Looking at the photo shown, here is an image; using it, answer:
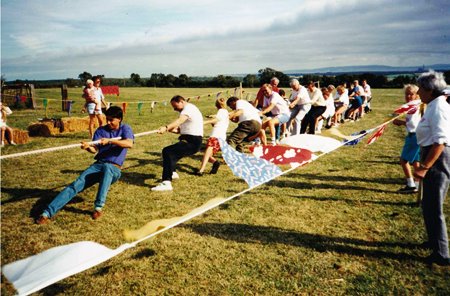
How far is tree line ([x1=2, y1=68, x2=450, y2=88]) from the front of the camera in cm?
5061

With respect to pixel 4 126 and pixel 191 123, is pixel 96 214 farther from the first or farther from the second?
pixel 4 126

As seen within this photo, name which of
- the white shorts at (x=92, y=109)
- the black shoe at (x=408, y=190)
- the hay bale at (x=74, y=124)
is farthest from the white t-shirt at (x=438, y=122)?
the hay bale at (x=74, y=124)

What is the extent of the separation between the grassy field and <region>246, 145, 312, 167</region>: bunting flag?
2.73 feet

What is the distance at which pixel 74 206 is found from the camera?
5.34m

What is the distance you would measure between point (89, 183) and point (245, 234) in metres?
2.87

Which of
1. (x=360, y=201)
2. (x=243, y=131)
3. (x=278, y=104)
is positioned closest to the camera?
(x=360, y=201)

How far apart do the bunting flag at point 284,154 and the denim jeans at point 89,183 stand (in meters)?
2.61

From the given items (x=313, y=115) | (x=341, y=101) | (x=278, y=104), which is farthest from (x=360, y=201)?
(x=341, y=101)

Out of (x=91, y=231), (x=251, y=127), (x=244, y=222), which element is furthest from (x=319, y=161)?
(x=91, y=231)

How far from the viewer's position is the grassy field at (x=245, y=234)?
328 cm

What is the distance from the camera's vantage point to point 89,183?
5078 mm

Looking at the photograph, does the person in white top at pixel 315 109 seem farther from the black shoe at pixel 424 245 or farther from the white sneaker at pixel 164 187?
the black shoe at pixel 424 245

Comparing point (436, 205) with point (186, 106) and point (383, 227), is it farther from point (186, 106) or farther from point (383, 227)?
point (186, 106)

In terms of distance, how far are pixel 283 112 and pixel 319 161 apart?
2334 millimetres
